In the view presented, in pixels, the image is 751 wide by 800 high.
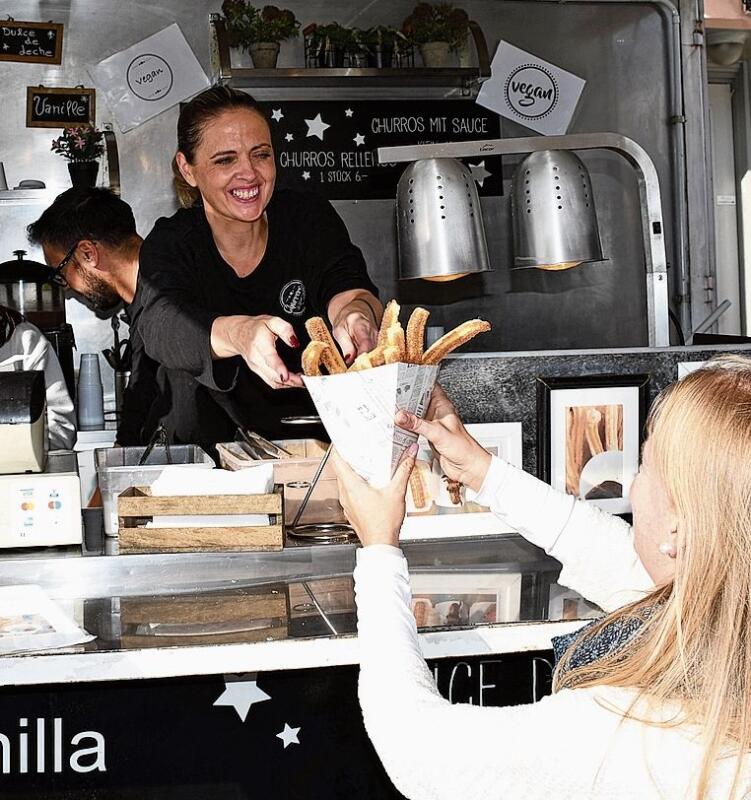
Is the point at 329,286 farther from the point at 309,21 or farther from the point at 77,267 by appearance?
the point at 309,21

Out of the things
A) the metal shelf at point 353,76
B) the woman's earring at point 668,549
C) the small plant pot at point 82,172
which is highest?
the metal shelf at point 353,76

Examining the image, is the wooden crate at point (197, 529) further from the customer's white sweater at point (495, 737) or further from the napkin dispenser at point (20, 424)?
the customer's white sweater at point (495, 737)

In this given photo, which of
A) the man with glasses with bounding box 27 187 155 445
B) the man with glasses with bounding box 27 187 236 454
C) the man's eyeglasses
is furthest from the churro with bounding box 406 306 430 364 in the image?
the man's eyeglasses

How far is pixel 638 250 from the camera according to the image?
5523 mm

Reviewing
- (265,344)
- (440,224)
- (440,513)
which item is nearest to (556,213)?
(440,224)

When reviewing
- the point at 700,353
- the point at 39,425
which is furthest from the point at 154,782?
the point at 700,353

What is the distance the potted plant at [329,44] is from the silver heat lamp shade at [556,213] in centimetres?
236

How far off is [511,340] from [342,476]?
3.87 meters

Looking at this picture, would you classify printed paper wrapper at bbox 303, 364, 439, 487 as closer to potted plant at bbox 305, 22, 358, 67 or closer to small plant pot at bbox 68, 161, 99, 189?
small plant pot at bbox 68, 161, 99, 189

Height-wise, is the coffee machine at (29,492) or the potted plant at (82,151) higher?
the potted plant at (82,151)

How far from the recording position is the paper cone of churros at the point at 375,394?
1562mm

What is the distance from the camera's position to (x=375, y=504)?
4.83 feet

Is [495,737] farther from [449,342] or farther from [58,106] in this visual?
[58,106]

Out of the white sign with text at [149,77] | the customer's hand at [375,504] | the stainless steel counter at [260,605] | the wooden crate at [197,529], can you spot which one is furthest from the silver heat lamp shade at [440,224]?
the white sign with text at [149,77]
